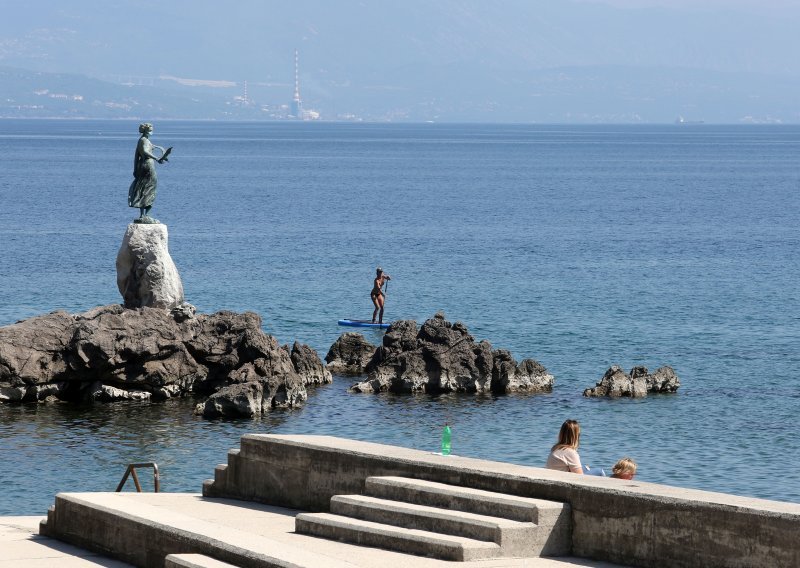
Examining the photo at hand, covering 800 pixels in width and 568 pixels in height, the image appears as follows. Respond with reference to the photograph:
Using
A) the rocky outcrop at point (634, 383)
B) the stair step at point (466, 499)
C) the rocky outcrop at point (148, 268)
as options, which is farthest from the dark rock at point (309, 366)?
the stair step at point (466, 499)

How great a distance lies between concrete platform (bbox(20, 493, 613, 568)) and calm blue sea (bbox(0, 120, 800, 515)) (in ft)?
29.8

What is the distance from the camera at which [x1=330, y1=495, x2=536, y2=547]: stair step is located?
13219 mm

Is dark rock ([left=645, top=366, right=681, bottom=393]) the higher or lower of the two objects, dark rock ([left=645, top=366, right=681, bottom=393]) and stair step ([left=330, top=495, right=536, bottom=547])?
the lower

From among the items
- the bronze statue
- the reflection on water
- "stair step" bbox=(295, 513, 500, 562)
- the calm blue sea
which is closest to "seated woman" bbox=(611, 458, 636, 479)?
"stair step" bbox=(295, 513, 500, 562)

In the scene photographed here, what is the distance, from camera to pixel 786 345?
46281 millimetres

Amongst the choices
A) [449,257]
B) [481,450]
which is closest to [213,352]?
[481,450]

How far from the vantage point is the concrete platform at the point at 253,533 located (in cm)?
1300

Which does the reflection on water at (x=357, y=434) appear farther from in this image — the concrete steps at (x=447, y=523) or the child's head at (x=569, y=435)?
the child's head at (x=569, y=435)

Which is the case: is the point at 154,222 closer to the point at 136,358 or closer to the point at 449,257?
the point at 136,358

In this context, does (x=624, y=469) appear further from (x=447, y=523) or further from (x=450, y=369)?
(x=450, y=369)

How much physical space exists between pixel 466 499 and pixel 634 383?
23860 millimetres

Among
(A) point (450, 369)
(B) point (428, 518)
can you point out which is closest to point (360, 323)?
(A) point (450, 369)

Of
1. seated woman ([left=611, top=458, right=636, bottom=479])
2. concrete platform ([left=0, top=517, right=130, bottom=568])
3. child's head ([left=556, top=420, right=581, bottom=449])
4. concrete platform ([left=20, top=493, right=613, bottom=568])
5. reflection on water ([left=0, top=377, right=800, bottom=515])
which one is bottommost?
reflection on water ([left=0, top=377, right=800, bottom=515])

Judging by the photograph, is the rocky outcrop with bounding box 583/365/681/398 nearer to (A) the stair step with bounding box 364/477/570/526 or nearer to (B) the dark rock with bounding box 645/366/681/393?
(B) the dark rock with bounding box 645/366/681/393
